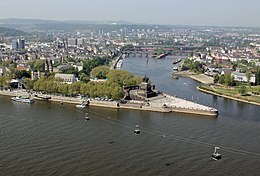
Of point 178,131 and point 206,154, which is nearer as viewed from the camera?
point 206,154

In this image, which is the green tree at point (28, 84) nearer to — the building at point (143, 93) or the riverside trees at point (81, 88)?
the riverside trees at point (81, 88)

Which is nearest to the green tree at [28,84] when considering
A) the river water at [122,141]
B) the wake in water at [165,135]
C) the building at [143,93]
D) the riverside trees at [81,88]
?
the riverside trees at [81,88]

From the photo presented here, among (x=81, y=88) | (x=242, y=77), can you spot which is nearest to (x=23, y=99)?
(x=81, y=88)

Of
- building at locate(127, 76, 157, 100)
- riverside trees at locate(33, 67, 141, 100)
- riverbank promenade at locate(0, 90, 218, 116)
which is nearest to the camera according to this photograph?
riverbank promenade at locate(0, 90, 218, 116)

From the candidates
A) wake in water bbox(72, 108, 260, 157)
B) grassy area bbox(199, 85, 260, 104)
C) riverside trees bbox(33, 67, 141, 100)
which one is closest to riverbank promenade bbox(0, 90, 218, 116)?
riverside trees bbox(33, 67, 141, 100)

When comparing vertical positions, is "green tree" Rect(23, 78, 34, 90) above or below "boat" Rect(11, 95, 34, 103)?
above

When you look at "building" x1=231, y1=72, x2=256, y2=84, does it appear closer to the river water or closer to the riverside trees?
the river water

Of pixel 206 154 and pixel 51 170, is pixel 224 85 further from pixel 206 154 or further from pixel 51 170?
pixel 51 170

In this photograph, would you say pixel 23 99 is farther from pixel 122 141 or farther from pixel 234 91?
pixel 234 91

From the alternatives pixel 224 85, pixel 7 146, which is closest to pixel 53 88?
pixel 7 146
